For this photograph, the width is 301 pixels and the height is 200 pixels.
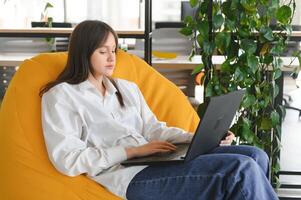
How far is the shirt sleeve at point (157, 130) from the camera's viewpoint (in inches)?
83.2

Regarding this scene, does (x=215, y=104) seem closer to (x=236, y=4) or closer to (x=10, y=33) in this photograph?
(x=236, y=4)

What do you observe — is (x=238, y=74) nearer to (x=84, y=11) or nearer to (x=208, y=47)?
(x=208, y=47)

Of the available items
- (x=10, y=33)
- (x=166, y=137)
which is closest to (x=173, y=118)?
(x=166, y=137)

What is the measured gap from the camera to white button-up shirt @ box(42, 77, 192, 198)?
5.85 ft

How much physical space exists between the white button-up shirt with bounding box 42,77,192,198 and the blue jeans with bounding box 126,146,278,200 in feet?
0.23

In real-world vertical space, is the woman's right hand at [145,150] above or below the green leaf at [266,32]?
below

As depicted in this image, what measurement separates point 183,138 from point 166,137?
9cm

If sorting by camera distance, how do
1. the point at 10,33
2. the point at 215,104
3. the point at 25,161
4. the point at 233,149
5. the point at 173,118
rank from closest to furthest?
the point at 215,104
the point at 25,161
the point at 233,149
the point at 173,118
the point at 10,33

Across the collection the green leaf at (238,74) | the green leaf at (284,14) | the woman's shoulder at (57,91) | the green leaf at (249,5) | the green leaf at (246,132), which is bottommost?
the green leaf at (246,132)

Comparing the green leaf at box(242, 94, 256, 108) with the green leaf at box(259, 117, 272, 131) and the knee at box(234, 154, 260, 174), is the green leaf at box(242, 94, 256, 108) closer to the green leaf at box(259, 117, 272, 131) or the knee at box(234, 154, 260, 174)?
the green leaf at box(259, 117, 272, 131)

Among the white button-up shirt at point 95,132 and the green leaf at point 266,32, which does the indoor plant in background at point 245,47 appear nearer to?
the green leaf at point 266,32

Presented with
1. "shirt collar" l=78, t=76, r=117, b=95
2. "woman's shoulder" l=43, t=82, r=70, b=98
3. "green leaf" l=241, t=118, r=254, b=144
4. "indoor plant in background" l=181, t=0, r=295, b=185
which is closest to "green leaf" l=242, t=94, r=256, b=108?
"indoor plant in background" l=181, t=0, r=295, b=185

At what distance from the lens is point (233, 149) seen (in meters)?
2.06

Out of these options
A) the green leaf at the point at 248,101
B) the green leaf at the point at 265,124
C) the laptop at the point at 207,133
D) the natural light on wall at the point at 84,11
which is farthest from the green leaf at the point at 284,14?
the natural light on wall at the point at 84,11
